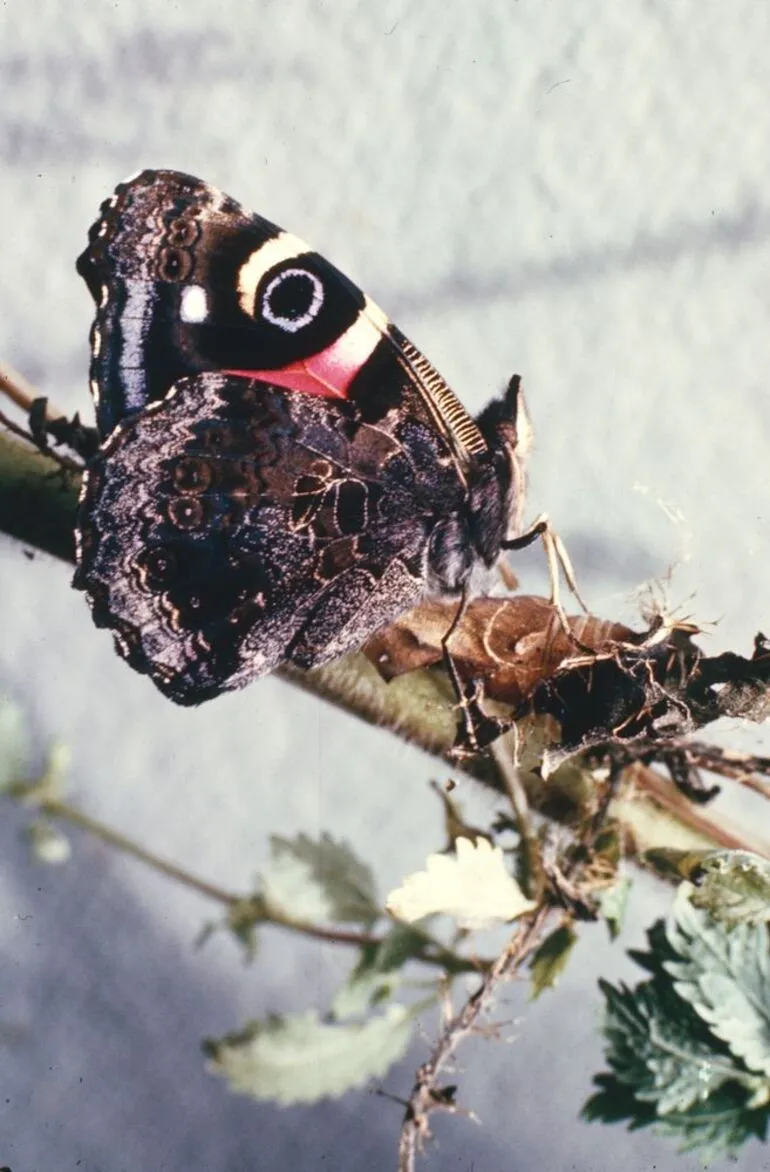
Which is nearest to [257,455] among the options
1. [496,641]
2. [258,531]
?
[258,531]

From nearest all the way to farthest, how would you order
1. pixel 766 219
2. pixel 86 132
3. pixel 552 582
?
1. pixel 552 582
2. pixel 766 219
3. pixel 86 132

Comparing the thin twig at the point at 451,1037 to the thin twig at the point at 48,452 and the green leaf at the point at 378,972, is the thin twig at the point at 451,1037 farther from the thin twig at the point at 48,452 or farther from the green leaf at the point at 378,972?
the thin twig at the point at 48,452

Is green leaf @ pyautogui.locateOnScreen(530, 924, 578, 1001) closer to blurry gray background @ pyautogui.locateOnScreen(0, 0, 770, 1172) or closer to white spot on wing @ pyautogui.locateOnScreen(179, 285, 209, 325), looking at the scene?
blurry gray background @ pyautogui.locateOnScreen(0, 0, 770, 1172)

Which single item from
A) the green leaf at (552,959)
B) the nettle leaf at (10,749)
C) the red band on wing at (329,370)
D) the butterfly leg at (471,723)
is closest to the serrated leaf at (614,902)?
the green leaf at (552,959)

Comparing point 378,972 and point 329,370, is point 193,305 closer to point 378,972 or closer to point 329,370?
point 329,370

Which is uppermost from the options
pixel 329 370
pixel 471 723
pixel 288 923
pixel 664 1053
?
pixel 329 370

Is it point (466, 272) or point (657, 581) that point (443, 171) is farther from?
point (657, 581)

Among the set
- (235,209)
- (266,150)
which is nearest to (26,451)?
(235,209)
